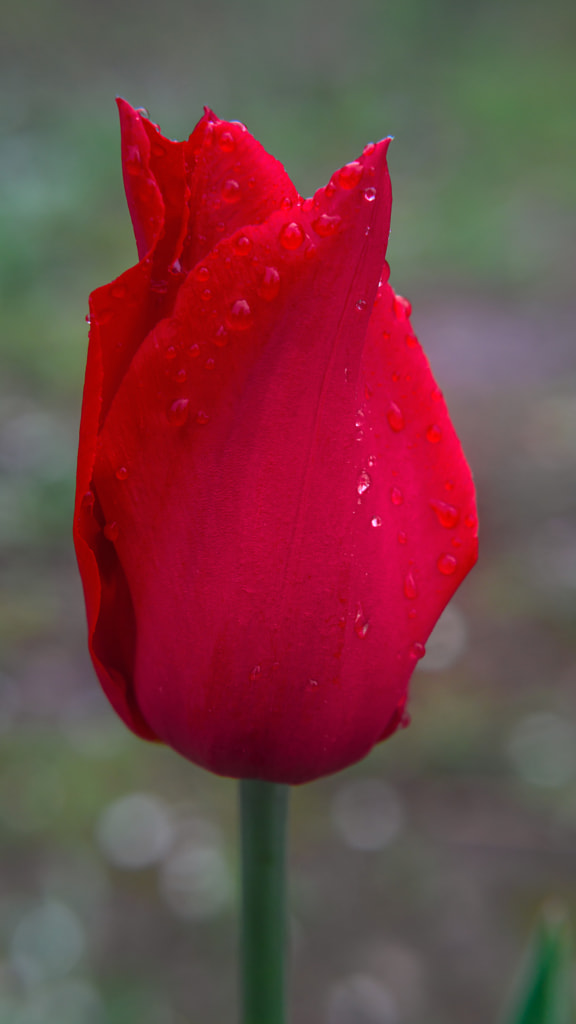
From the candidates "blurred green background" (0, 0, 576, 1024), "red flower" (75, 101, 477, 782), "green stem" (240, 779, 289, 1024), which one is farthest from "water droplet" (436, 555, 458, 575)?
"blurred green background" (0, 0, 576, 1024)

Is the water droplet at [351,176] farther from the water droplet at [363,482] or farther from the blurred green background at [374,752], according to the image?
the blurred green background at [374,752]

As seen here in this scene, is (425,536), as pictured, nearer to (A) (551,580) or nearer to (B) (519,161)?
(A) (551,580)

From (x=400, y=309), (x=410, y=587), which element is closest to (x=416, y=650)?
(x=410, y=587)

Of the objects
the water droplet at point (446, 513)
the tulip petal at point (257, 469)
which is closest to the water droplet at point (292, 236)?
the tulip petal at point (257, 469)

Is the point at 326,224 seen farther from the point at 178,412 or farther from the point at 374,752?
the point at 374,752

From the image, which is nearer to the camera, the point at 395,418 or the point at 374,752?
the point at 395,418

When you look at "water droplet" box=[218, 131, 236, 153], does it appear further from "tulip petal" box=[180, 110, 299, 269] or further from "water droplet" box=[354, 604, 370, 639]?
"water droplet" box=[354, 604, 370, 639]
